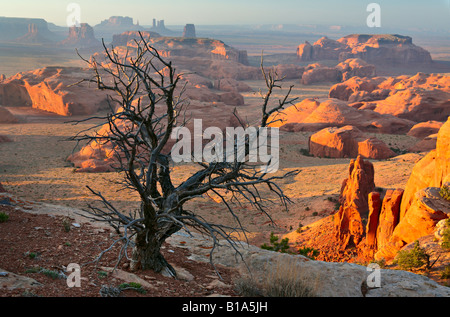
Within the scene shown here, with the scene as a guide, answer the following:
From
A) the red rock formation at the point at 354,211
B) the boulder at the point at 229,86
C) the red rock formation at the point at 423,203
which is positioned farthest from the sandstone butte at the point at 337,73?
the red rock formation at the point at 423,203

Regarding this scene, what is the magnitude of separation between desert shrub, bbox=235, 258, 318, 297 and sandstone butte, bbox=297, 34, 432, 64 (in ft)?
389

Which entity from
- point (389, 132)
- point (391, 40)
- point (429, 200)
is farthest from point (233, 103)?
point (391, 40)

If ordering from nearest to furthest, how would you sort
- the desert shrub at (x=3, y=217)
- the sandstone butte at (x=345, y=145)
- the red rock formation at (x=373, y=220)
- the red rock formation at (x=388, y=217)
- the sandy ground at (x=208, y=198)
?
1. the desert shrub at (x=3, y=217)
2. the red rock formation at (x=388, y=217)
3. the red rock formation at (x=373, y=220)
4. the sandy ground at (x=208, y=198)
5. the sandstone butte at (x=345, y=145)

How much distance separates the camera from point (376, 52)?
11794cm

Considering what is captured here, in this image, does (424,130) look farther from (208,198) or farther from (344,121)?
(208,198)

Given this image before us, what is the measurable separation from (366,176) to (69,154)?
24.2 metres

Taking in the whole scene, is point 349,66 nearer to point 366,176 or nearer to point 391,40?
point 391,40

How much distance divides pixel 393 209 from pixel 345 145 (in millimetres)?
17578

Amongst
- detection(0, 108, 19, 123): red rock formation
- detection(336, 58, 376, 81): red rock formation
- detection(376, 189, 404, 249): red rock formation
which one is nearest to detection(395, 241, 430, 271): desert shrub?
detection(376, 189, 404, 249): red rock formation

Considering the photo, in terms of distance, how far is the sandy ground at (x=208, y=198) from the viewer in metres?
18.9

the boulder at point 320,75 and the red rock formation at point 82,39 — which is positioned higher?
the red rock formation at point 82,39

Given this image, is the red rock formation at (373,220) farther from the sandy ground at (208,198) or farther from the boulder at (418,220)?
the sandy ground at (208,198)

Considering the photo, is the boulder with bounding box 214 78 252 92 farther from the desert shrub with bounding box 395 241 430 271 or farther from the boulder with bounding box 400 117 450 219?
the desert shrub with bounding box 395 241 430 271

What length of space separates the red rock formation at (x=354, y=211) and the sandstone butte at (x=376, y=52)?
10907cm
